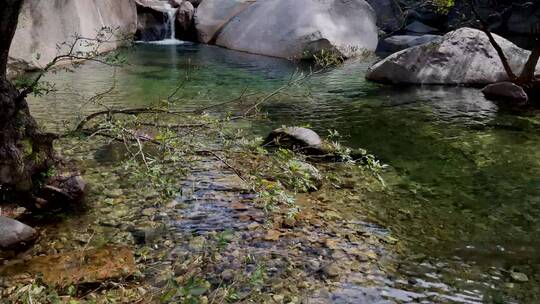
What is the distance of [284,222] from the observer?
17.2ft

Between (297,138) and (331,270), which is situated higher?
(297,138)

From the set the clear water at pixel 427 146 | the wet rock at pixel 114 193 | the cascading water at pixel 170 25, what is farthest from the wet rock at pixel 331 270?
the cascading water at pixel 170 25

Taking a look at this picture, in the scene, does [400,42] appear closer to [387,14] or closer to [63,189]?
[387,14]

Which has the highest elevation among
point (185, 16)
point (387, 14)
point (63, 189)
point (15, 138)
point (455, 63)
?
point (387, 14)

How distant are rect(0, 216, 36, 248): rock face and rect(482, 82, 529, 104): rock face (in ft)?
33.7

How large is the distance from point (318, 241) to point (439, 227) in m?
1.33

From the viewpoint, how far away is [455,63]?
13227mm

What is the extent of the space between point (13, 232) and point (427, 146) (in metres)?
6.03

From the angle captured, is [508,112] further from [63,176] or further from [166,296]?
[166,296]

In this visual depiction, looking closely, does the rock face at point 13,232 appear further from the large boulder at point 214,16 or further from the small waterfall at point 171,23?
the small waterfall at point 171,23

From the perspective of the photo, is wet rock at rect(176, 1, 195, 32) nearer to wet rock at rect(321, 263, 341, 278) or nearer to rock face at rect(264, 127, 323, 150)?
rock face at rect(264, 127, 323, 150)

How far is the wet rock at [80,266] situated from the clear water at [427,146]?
7.11 feet

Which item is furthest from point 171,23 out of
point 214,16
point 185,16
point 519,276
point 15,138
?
point 519,276

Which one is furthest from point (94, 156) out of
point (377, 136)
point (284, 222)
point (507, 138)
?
point (507, 138)
